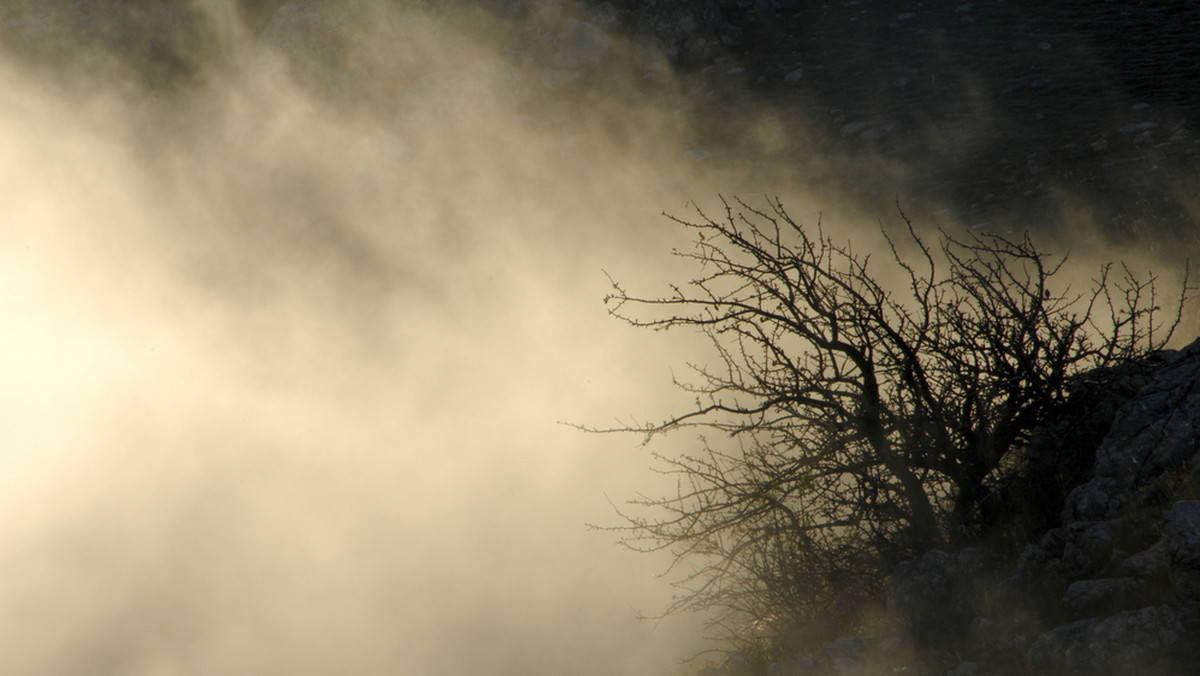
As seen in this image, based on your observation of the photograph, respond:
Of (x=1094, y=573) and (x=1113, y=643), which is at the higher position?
(x=1094, y=573)

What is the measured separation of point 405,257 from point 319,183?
219 centimetres

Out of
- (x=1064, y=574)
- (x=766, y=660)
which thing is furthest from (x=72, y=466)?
(x=1064, y=574)

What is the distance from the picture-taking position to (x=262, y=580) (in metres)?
13.2

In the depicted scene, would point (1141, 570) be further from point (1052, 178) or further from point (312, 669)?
point (312, 669)

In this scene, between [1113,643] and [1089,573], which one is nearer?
[1113,643]

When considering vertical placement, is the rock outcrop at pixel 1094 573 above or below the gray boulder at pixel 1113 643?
above

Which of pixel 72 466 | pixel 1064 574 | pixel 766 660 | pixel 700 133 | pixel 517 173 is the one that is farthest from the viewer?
pixel 72 466

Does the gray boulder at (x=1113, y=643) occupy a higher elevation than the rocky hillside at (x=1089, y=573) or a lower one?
lower

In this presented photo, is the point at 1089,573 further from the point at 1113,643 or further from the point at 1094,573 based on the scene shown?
the point at 1113,643

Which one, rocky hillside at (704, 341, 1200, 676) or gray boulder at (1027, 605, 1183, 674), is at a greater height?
rocky hillside at (704, 341, 1200, 676)

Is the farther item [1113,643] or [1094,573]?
[1094,573]

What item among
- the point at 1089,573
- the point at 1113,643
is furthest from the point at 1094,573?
the point at 1113,643

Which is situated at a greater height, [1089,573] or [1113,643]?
[1089,573]

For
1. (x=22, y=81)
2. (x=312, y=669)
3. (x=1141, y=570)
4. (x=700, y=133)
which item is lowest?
(x=1141, y=570)
